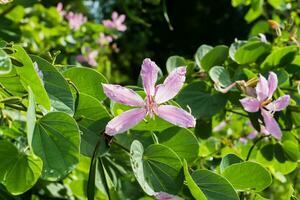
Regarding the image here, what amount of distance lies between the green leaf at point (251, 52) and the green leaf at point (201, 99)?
0.13 metres

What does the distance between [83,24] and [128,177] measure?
55.9 inches

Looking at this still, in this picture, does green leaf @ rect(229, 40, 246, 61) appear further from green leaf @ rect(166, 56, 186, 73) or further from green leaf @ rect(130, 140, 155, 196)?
green leaf @ rect(130, 140, 155, 196)

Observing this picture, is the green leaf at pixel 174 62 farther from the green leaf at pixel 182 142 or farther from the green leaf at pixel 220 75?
the green leaf at pixel 182 142

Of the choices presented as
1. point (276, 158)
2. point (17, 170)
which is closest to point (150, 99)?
point (17, 170)

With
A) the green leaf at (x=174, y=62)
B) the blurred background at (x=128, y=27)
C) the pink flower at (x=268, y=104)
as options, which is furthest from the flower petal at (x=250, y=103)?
the blurred background at (x=128, y=27)

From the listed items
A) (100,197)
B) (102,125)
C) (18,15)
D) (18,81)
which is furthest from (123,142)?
(18,15)

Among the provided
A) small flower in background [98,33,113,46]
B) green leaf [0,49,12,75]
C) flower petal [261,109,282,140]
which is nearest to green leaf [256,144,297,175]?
flower petal [261,109,282,140]

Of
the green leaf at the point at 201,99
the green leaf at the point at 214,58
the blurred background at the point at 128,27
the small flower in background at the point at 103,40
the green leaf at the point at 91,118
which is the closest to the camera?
the green leaf at the point at 91,118

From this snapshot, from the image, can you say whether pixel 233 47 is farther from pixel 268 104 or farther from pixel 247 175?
pixel 247 175

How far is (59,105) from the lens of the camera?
2.62 ft

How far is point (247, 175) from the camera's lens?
889 millimetres

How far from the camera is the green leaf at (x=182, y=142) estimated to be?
93 cm

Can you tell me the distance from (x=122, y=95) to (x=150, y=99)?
39mm

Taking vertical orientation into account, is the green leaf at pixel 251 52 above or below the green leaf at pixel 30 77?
below
